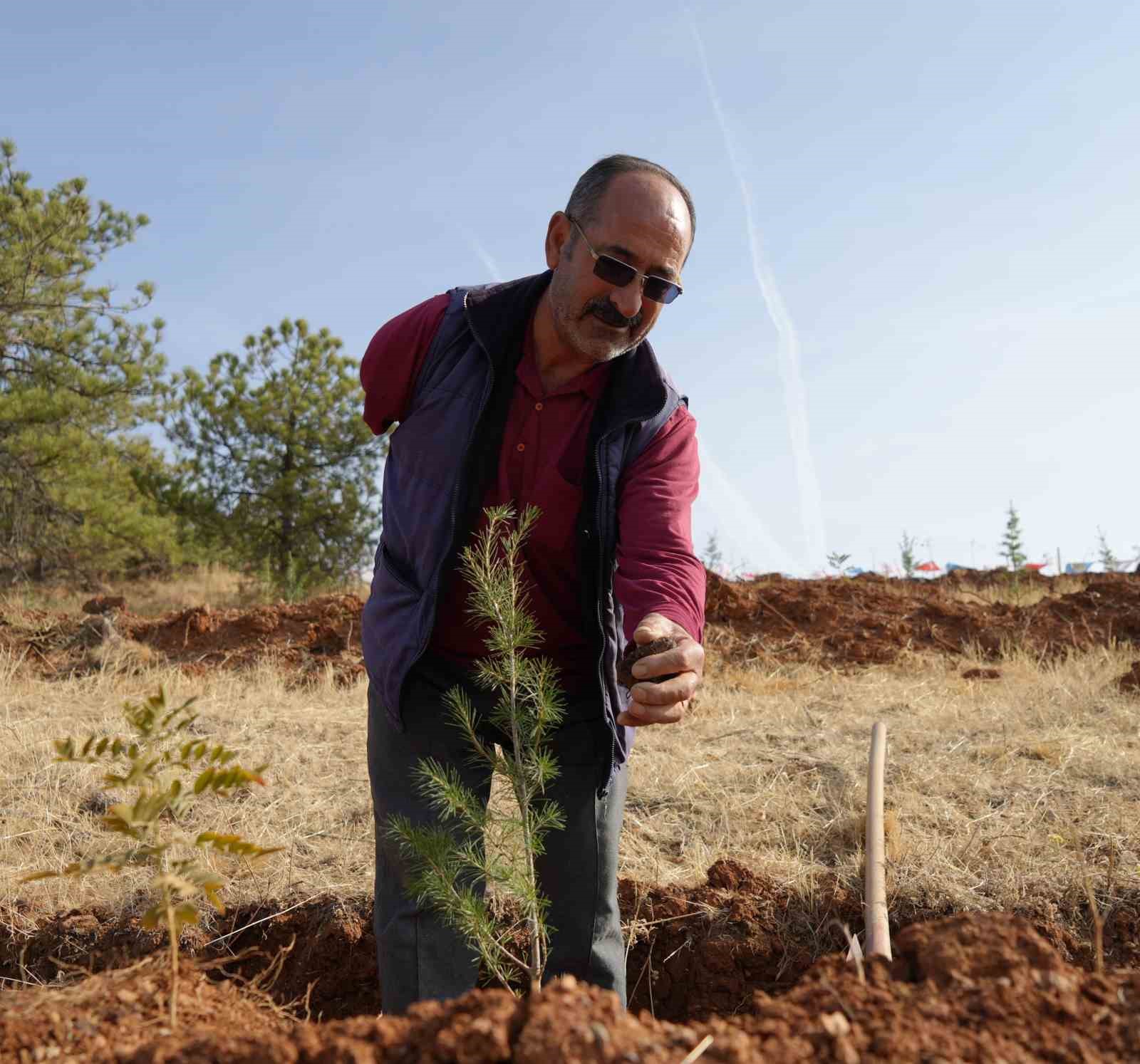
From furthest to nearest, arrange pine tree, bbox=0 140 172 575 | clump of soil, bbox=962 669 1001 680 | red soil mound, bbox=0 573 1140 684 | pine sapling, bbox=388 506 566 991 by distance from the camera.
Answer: pine tree, bbox=0 140 172 575 < red soil mound, bbox=0 573 1140 684 < clump of soil, bbox=962 669 1001 680 < pine sapling, bbox=388 506 566 991

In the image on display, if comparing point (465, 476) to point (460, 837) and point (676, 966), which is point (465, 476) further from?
point (676, 966)

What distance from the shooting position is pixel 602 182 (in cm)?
254

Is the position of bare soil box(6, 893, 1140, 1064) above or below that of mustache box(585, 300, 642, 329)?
below

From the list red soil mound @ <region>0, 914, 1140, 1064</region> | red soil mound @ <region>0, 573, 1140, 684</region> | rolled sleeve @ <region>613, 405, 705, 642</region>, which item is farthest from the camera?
red soil mound @ <region>0, 573, 1140, 684</region>

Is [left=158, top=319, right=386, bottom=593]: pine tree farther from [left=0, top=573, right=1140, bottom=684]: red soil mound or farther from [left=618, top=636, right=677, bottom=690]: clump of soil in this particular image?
[left=618, top=636, right=677, bottom=690]: clump of soil

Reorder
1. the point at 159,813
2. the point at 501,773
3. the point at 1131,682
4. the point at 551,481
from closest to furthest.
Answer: the point at 159,813 → the point at 501,773 → the point at 551,481 → the point at 1131,682

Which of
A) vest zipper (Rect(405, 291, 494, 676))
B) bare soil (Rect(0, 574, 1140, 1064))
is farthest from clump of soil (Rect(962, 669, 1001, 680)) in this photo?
vest zipper (Rect(405, 291, 494, 676))

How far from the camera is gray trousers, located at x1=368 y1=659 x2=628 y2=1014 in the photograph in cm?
238

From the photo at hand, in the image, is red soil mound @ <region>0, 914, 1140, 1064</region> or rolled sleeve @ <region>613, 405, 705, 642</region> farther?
rolled sleeve @ <region>613, 405, 705, 642</region>

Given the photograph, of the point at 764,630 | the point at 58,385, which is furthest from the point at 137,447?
the point at 764,630

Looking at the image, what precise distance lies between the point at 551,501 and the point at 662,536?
12.3 inches

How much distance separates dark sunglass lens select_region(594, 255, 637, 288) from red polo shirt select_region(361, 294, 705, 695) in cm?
24

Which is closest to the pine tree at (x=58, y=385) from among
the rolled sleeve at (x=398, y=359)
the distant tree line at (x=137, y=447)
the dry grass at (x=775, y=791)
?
the distant tree line at (x=137, y=447)

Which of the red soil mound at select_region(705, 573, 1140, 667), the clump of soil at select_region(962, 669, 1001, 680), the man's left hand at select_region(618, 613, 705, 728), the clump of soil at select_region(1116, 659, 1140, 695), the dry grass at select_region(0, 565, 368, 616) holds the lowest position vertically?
the man's left hand at select_region(618, 613, 705, 728)
